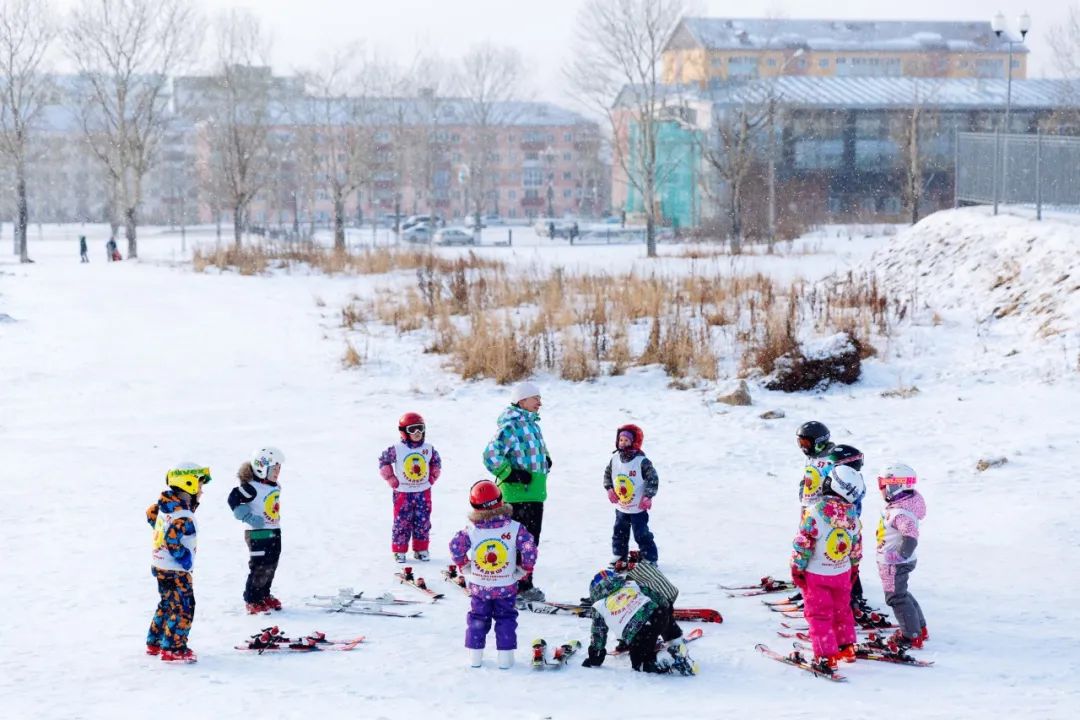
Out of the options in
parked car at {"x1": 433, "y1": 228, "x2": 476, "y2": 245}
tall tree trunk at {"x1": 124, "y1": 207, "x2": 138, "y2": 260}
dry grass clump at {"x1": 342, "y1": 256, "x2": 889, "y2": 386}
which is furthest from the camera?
parked car at {"x1": 433, "y1": 228, "x2": 476, "y2": 245}

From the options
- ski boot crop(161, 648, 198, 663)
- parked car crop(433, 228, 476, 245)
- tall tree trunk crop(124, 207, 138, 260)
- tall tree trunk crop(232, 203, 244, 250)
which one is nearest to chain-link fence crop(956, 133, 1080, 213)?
ski boot crop(161, 648, 198, 663)

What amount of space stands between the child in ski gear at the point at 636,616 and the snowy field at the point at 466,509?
6.4 inches

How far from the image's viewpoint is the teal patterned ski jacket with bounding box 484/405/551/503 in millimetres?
8281

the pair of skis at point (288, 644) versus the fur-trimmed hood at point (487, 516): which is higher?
the fur-trimmed hood at point (487, 516)

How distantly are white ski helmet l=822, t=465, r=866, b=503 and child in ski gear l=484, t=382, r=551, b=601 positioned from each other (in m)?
2.21

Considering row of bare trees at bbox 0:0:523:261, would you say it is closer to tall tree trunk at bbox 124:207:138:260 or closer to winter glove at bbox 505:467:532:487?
tall tree trunk at bbox 124:207:138:260

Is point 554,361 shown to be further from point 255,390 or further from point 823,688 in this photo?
point 823,688

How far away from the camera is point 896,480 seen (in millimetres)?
7211

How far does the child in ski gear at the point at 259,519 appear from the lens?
25.8 ft

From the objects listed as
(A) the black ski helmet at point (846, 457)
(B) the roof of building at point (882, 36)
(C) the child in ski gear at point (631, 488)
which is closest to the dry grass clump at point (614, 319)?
(C) the child in ski gear at point (631, 488)

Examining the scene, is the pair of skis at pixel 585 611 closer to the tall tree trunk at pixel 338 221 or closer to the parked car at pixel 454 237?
the tall tree trunk at pixel 338 221

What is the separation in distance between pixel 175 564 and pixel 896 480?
4322mm

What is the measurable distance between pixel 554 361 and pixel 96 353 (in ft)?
26.7

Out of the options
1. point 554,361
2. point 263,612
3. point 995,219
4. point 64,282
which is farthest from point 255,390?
point 64,282
